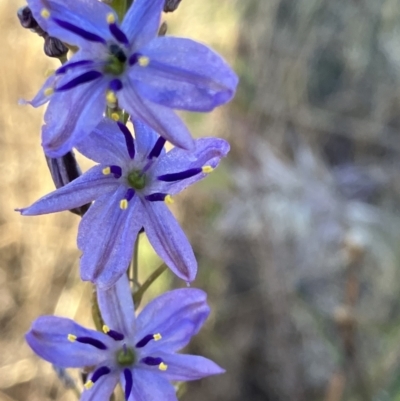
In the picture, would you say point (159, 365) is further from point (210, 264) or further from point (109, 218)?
point (210, 264)

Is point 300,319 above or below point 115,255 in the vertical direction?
below

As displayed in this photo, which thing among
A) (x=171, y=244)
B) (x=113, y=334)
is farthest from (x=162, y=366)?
(x=171, y=244)

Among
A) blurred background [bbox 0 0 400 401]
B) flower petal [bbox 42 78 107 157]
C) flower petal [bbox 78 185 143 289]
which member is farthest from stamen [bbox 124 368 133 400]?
blurred background [bbox 0 0 400 401]

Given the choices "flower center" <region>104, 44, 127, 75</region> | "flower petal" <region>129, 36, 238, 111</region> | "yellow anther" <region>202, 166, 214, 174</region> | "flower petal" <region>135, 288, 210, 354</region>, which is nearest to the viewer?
"flower petal" <region>129, 36, 238, 111</region>

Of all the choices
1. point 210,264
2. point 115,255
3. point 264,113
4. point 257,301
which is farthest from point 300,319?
point 115,255

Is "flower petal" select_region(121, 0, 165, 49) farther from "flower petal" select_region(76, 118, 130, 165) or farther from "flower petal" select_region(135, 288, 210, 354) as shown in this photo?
"flower petal" select_region(135, 288, 210, 354)

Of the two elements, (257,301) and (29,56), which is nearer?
(257,301)

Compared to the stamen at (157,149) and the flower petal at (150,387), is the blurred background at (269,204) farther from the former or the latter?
the stamen at (157,149)
